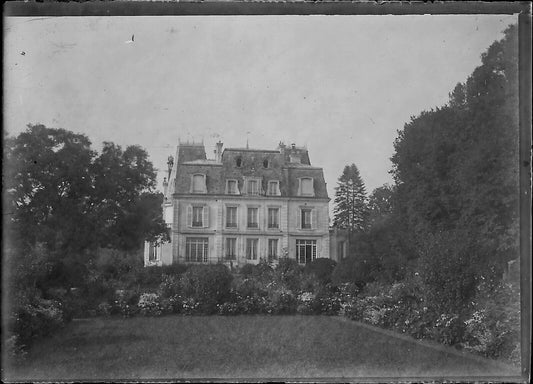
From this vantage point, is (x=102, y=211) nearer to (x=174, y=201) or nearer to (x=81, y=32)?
(x=174, y=201)

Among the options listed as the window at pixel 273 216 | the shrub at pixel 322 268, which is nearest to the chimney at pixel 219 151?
the window at pixel 273 216

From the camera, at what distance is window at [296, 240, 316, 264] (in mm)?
6914

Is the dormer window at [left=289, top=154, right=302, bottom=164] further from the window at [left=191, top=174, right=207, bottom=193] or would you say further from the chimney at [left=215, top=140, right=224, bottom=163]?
the window at [left=191, top=174, right=207, bottom=193]

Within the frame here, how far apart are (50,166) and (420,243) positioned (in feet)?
13.6

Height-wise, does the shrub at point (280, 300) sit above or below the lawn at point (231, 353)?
above

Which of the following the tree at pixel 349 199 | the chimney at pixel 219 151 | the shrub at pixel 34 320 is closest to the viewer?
the shrub at pixel 34 320

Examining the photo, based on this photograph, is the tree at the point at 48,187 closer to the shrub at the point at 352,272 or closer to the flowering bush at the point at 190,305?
the flowering bush at the point at 190,305

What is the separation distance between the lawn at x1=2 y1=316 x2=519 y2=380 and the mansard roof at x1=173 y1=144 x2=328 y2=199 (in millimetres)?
1469

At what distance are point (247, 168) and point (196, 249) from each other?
3.44ft

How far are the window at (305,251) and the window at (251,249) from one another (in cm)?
46

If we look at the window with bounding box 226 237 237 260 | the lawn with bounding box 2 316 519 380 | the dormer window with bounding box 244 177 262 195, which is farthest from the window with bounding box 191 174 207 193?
the lawn with bounding box 2 316 519 380

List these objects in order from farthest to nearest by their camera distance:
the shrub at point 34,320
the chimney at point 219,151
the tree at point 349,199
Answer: the tree at point 349,199
the chimney at point 219,151
the shrub at point 34,320

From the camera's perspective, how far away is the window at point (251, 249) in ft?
22.8

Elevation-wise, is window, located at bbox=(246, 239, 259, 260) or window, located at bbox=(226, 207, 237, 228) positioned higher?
window, located at bbox=(226, 207, 237, 228)
